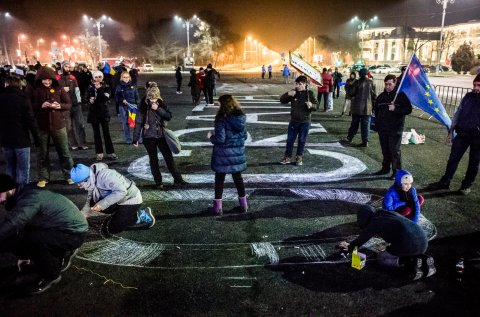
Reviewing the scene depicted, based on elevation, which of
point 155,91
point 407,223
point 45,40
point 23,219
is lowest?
point 407,223

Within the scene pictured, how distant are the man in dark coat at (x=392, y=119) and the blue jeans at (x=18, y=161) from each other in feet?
21.5

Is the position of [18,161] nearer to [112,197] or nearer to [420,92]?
[112,197]

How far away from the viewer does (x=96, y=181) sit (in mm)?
4559

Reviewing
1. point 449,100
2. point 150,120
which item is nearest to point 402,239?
point 150,120

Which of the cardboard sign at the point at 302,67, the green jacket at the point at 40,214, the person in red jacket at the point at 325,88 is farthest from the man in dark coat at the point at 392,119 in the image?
the person in red jacket at the point at 325,88

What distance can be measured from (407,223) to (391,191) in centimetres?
78

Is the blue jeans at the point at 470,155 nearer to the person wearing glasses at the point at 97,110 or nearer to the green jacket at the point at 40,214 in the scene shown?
the green jacket at the point at 40,214

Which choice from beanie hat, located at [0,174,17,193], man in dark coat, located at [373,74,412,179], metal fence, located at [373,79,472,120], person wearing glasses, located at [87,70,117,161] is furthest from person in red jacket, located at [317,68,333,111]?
beanie hat, located at [0,174,17,193]

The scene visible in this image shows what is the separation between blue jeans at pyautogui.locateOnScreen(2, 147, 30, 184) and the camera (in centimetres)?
633

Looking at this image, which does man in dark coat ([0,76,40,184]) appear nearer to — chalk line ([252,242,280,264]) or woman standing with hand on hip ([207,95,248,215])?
woman standing with hand on hip ([207,95,248,215])

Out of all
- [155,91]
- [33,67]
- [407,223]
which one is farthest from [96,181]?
[33,67]

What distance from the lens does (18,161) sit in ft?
20.9

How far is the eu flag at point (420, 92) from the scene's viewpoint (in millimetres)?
6961

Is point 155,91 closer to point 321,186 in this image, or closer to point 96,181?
point 96,181
